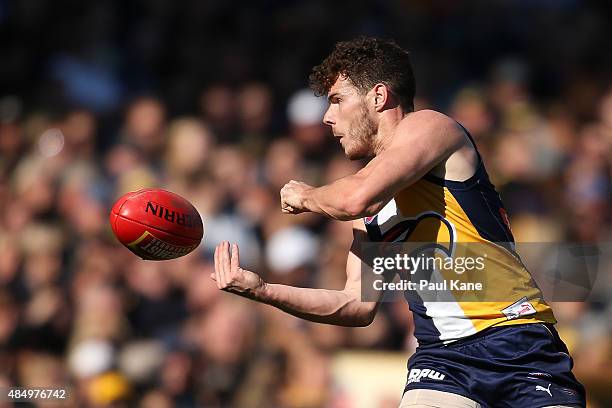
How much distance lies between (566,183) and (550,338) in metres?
4.66

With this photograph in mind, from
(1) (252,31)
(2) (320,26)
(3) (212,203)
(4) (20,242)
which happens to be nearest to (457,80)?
(2) (320,26)

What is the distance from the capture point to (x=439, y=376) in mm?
4508

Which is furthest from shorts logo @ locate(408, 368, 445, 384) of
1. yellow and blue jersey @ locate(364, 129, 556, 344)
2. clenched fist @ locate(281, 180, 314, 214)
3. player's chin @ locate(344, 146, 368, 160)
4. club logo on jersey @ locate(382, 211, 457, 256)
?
player's chin @ locate(344, 146, 368, 160)

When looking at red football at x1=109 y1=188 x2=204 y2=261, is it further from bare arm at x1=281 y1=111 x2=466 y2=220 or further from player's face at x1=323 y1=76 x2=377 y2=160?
player's face at x1=323 y1=76 x2=377 y2=160

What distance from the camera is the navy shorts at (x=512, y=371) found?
14.4 ft

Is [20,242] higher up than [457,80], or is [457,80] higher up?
[457,80]

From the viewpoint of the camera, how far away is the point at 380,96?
4.70 metres

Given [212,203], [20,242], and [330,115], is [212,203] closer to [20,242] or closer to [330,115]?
[20,242]

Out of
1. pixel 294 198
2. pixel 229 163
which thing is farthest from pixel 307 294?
pixel 229 163

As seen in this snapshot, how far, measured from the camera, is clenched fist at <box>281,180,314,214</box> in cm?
446

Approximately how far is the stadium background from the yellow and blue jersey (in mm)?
3037

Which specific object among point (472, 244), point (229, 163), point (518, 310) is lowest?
point (518, 310)

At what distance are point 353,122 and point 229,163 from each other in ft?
15.6

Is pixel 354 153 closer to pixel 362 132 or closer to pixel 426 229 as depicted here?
pixel 362 132
